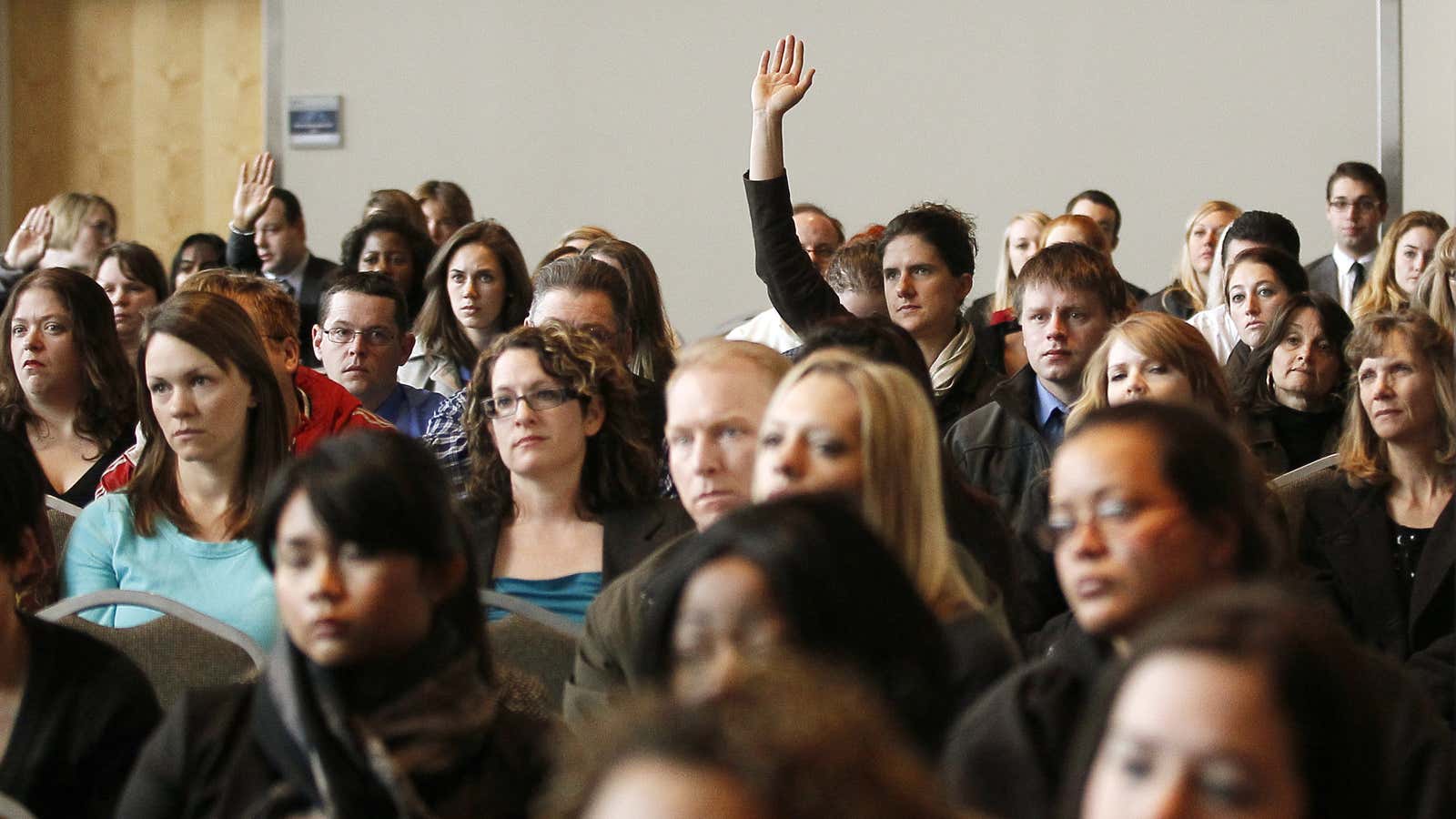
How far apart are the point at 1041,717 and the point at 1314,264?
17.1 feet

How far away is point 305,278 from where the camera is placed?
21.1 ft

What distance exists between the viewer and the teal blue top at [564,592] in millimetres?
2865

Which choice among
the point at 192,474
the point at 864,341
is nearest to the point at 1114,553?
the point at 864,341

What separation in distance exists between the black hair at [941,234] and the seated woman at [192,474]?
1.87 meters

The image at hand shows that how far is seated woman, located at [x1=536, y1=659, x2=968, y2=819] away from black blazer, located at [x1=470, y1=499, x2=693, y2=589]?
1.82m

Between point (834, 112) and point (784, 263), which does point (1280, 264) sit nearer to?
point (784, 263)

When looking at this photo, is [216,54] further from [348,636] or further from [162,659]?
[348,636]

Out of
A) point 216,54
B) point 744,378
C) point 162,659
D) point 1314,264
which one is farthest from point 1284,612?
point 216,54

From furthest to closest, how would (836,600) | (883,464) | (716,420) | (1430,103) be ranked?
(1430,103), (716,420), (883,464), (836,600)

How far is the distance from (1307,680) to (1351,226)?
552 cm

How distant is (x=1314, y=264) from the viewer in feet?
21.3

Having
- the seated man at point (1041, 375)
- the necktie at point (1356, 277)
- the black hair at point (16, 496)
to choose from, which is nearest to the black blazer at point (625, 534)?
the black hair at point (16, 496)

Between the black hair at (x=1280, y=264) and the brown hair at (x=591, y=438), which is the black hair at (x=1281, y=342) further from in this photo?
the brown hair at (x=591, y=438)

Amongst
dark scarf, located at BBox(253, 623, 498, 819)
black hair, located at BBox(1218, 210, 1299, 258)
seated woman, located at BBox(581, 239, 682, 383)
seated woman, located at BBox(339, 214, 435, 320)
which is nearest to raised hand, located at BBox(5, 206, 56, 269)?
seated woman, located at BBox(339, 214, 435, 320)
